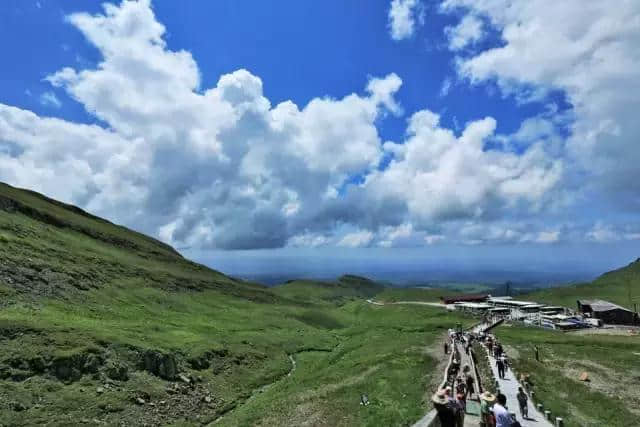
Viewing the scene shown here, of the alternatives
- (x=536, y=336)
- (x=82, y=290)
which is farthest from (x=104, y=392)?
(x=536, y=336)

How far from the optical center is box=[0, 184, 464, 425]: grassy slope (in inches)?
1832

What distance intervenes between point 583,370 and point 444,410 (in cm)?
5393

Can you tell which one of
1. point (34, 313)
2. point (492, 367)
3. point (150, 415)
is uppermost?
point (34, 313)

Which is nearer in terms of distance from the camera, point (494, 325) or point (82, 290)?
point (82, 290)

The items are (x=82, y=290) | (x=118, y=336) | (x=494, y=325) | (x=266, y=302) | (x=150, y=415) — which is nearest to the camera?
(x=150, y=415)

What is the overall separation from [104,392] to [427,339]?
54.6 m

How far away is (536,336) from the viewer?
94.8m

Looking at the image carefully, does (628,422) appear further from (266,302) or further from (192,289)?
(266,302)

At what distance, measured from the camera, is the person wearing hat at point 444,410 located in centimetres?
1927

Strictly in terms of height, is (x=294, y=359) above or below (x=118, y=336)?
below

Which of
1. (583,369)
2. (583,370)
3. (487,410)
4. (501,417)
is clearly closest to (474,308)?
(583,369)

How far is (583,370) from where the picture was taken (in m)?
62.1

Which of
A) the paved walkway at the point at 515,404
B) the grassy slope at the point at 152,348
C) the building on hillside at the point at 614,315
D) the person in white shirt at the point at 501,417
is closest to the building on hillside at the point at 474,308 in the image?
the grassy slope at the point at 152,348

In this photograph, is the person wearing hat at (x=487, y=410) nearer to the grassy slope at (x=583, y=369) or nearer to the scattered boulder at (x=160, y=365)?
the grassy slope at (x=583, y=369)
